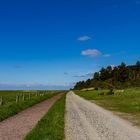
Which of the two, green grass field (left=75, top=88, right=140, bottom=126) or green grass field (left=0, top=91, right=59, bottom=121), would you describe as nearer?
green grass field (left=0, top=91, right=59, bottom=121)

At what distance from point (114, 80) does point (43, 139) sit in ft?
554

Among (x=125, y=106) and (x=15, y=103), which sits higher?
(x=15, y=103)

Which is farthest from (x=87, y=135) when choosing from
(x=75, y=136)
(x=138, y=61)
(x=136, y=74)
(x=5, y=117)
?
(x=138, y=61)

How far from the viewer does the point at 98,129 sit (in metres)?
19.7

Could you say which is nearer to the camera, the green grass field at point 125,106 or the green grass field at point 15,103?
the green grass field at point 15,103

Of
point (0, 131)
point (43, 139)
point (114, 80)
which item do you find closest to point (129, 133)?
point (43, 139)

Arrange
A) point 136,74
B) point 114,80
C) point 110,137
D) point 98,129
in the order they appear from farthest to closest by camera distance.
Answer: point 114,80, point 136,74, point 98,129, point 110,137

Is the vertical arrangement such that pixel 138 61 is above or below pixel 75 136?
above

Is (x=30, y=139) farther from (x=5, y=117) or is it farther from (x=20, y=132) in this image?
(x=5, y=117)

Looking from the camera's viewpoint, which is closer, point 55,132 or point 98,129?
point 55,132

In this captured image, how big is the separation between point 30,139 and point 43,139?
54 cm

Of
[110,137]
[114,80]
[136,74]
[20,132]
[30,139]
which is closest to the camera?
[30,139]

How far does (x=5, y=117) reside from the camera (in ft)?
85.8

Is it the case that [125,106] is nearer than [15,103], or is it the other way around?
[15,103]
